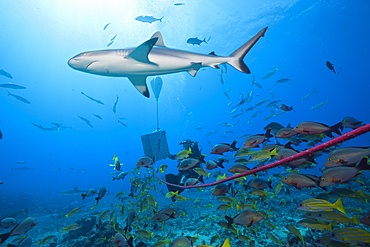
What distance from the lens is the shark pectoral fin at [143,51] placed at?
8.34 ft

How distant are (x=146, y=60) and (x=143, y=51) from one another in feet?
0.89

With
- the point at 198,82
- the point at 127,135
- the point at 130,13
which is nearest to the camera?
the point at 130,13

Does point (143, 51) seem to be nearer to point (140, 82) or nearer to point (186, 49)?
point (140, 82)

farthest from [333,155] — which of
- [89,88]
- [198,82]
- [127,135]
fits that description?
[127,135]

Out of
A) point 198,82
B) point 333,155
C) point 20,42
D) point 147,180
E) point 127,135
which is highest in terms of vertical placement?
point 20,42

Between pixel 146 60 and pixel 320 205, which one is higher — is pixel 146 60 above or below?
above

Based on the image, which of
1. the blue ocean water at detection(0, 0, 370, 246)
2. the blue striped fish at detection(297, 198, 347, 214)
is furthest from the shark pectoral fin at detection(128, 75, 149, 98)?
the blue ocean water at detection(0, 0, 370, 246)

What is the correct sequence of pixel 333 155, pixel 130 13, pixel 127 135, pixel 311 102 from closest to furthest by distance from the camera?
pixel 333 155 → pixel 130 13 → pixel 311 102 → pixel 127 135

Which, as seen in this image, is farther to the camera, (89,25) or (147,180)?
(89,25)

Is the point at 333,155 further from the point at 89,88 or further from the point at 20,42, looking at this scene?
the point at 89,88

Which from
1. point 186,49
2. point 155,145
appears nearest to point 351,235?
point 155,145

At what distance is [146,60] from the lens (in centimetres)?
289

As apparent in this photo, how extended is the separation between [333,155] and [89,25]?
130 ft

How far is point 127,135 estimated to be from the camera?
117 meters
